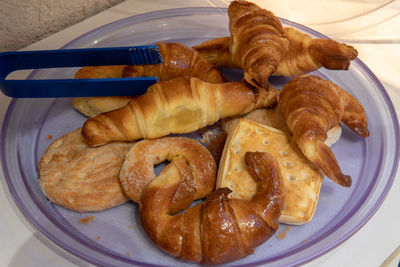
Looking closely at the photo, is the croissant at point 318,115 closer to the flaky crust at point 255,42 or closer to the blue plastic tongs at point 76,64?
the flaky crust at point 255,42

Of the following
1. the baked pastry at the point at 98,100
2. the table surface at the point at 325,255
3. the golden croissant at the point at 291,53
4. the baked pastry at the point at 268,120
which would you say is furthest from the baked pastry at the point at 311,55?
the baked pastry at the point at 98,100

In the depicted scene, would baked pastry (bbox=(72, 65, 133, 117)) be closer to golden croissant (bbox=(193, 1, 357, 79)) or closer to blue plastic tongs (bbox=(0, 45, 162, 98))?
blue plastic tongs (bbox=(0, 45, 162, 98))

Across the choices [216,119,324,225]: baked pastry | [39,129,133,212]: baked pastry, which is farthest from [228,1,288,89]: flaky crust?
[39,129,133,212]: baked pastry

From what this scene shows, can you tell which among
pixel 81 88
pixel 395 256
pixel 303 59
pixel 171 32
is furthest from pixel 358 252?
pixel 171 32

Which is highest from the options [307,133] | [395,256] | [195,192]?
[307,133]

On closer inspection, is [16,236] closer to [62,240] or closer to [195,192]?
[62,240]

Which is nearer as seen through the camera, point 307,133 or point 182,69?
point 307,133

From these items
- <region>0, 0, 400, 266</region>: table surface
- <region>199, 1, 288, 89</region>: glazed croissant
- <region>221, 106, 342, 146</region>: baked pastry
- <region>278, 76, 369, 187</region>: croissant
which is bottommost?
<region>0, 0, 400, 266</region>: table surface
